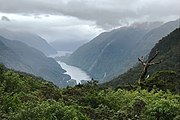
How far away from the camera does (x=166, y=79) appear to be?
177 feet

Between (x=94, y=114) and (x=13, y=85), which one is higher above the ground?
(x=13, y=85)

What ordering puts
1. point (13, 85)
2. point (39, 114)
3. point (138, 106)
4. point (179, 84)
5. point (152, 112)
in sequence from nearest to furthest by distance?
point (39, 114) < point (152, 112) < point (138, 106) < point (13, 85) < point (179, 84)

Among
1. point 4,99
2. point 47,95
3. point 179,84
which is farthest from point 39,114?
point 179,84

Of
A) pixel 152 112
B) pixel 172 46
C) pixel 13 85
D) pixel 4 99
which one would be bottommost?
pixel 152 112

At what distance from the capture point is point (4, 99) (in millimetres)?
23547

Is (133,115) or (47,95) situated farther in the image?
(47,95)

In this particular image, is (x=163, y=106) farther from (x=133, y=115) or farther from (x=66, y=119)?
(x=66, y=119)

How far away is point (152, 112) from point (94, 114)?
4.54 meters

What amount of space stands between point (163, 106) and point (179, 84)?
28660 mm

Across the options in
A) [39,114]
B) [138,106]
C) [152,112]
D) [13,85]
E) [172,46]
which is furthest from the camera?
[172,46]

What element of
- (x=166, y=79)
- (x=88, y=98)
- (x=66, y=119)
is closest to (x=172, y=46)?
(x=166, y=79)

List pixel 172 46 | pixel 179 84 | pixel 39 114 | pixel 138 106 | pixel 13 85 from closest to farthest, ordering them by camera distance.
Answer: pixel 39 114 → pixel 138 106 → pixel 13 85 → pixel 179 84 → pixel 172 46

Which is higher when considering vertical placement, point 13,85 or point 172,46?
point 172,46

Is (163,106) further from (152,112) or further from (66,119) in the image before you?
(66,119)
